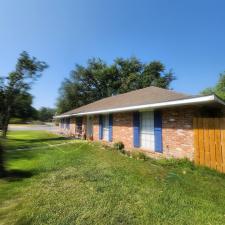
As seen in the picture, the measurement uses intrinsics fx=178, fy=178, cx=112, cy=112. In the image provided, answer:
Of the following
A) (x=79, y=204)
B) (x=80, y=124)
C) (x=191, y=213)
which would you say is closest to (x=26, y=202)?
(x=79, y=204)

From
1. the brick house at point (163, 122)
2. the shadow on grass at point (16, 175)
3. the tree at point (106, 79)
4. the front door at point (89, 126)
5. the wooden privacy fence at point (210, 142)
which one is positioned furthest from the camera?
the tree at point (106, 79)

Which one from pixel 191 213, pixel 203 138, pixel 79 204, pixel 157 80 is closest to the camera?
pixel 191 213

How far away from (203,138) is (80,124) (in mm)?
14837

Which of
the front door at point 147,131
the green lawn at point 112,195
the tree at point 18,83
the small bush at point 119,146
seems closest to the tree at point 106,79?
the tree at point 18,83

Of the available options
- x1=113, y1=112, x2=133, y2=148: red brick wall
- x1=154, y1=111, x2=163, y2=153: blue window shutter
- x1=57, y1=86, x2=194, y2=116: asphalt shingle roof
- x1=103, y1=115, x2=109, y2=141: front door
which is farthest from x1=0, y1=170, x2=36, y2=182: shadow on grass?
x1=103, y1=115, x2=109, y2=141: front door

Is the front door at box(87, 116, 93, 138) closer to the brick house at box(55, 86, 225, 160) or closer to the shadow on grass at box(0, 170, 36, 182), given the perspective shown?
the brick house at box(55, 86, 225, 160)

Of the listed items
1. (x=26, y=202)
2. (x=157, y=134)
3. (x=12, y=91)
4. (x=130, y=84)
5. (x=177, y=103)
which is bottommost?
(x=26, y=202)

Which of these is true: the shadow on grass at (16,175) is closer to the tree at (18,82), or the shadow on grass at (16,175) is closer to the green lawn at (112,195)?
the green lawn at (112,195)

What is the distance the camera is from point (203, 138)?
6457mm

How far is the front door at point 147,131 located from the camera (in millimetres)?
9125

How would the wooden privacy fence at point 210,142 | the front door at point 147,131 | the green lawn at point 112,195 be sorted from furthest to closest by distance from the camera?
the front door at point 147,131 → the wooden privacy fence at point 210,142 → the green lawn at point 112,195

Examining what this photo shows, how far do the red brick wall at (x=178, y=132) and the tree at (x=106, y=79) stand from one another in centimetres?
2965

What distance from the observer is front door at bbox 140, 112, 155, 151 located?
29.9 feet

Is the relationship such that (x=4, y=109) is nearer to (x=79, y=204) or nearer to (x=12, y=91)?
(x=12, y=91)
